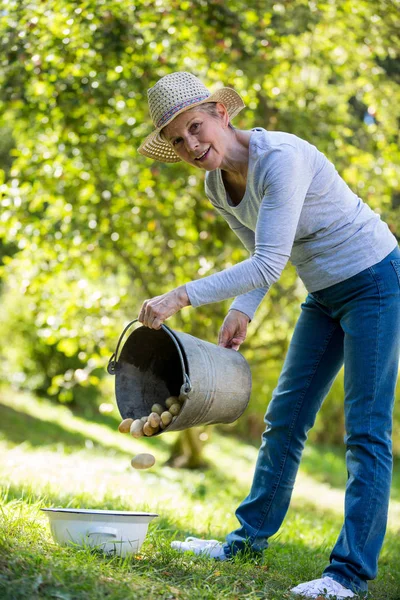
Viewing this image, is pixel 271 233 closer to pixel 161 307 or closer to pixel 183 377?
pixel 161 307

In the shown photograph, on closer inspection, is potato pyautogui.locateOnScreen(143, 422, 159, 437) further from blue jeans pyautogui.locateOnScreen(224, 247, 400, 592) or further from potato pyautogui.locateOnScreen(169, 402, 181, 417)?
blue jeans pyautogui.locateOnScreen(224, 247, 400, 592)

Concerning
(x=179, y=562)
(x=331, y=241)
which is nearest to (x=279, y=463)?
(x=179, y=562)

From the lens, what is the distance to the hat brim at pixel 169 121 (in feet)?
8.54

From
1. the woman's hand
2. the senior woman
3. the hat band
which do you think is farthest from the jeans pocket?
the hat band

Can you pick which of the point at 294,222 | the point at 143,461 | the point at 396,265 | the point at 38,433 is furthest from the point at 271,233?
the point at 38,433

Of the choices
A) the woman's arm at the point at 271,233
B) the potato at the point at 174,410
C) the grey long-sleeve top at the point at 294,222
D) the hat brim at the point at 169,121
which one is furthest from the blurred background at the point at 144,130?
the potato at the point at 174,410

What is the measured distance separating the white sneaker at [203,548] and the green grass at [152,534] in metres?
0.07

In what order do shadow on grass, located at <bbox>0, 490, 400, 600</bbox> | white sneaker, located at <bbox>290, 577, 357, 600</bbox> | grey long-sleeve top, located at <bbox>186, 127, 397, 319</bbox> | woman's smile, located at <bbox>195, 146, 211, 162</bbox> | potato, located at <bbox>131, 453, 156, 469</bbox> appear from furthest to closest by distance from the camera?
1. potato, located at <bbox>131, 453, 156, 469</bbox>
2. woman's smile, located at <bbox>195, 146, 211, 162</bbox>
3. grey long-sleeve top, located at <bbox>186, 127, 397, 319</bbox>
4. white sneaker, located at <bbox>290, 577, 357, 600</bbox>
5. shadow on grass, located at <bbox>0, 490, 400, 600</bbox>

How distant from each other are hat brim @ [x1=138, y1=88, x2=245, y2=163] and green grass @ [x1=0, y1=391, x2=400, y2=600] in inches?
56.0

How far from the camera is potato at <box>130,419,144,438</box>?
2.57 metres

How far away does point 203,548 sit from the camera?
9.20 ft

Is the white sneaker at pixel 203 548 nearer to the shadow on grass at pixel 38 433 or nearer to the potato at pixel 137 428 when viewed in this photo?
the potato at pixel 137 428

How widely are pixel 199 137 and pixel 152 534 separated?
4.76ft

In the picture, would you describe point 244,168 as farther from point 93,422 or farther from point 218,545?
point 93,422
